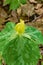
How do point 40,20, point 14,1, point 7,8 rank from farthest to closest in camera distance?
1. point 7,8
2. point 40,20
3. point 14,1

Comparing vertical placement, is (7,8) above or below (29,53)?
below

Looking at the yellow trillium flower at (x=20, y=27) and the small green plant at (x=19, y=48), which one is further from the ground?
the yellow trillium flower at (x=20, y=27)

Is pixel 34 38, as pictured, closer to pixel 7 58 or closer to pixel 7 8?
pixel 7 58

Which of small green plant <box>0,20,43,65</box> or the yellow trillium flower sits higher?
the yellow trillium flower

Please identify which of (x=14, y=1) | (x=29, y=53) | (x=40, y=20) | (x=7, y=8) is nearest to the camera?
(x=29, y=53)

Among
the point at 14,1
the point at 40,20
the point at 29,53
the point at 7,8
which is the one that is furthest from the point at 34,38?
the point at 7,8

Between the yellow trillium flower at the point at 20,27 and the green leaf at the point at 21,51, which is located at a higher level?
the yellow trillium flower at the point at 20,27

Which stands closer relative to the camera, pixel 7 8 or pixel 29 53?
pixel 29 53

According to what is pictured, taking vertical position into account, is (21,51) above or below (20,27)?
below
